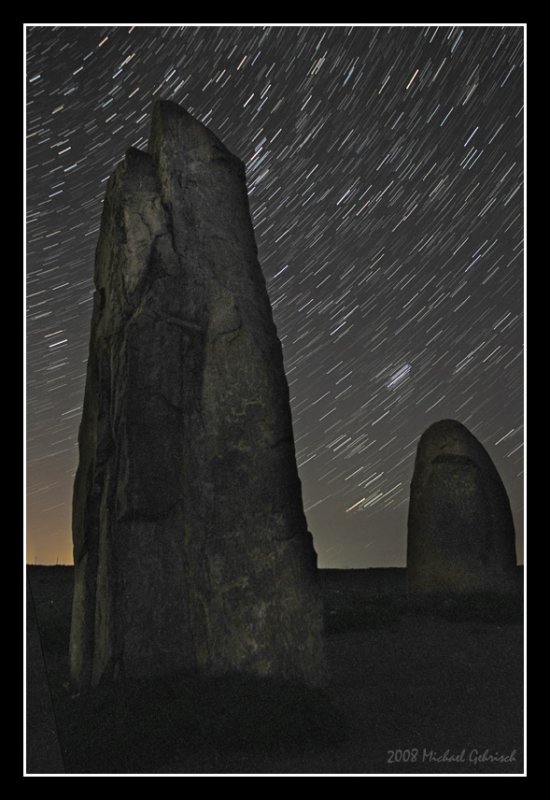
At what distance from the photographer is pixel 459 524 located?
12539 millimetres

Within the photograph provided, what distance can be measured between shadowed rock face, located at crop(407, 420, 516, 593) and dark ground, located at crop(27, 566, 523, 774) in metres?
3.91

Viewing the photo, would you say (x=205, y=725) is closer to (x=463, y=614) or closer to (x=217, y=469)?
(x=217, y=469)

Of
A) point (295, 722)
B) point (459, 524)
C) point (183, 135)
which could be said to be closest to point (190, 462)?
point (295, 722)

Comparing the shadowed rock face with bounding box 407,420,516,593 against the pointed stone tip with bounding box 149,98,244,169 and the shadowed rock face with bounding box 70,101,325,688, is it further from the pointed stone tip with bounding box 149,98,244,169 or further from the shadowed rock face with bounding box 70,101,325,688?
the pointed stone tip with bounding box 149,98,244,169

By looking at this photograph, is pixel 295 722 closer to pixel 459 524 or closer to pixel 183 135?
pixel 183 135

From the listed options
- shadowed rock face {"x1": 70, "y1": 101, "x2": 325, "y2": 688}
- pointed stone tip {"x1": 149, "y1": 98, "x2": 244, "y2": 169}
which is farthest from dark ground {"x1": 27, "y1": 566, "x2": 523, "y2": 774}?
pointed stone tip {"x1": 149, "y1": 98, "x2": 244, "y2": 169}

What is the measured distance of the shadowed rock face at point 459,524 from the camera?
12312mm

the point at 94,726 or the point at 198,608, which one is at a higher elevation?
the point at 198,608

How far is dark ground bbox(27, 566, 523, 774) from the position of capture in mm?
5440

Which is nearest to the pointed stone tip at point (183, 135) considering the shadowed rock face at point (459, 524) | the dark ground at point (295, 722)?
the dark ground at point (295, 722)

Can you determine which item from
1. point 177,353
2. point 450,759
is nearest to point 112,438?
point 177,353

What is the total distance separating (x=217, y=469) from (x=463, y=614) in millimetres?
5527

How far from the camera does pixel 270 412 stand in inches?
269

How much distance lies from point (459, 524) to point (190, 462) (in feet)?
22.5
